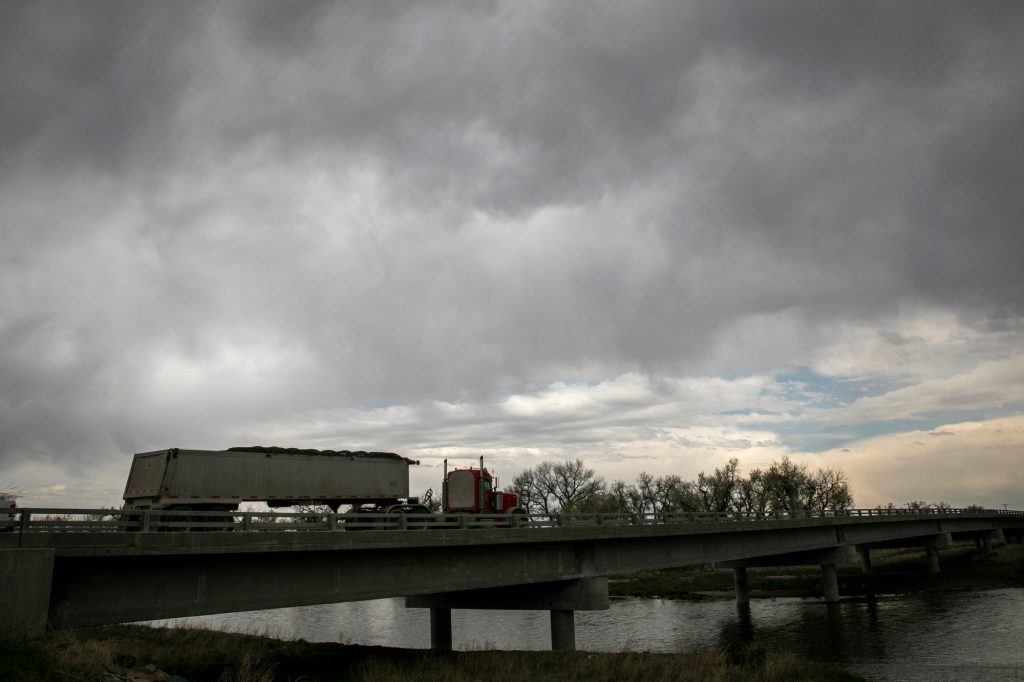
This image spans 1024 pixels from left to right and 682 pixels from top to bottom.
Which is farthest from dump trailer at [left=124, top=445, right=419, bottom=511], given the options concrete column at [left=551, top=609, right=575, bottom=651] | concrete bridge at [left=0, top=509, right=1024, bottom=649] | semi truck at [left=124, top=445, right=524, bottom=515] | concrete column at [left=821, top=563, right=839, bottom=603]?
concrete column at [left=821, top=563, right=839, bottom=603]

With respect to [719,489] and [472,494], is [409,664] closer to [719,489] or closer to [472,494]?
[472,494]

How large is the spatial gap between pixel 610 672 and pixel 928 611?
36.6m

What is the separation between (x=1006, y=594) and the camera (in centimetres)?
5316

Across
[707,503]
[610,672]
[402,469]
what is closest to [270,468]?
[402,469]

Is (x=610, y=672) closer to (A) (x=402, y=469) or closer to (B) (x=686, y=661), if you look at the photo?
(B) (x=686, y=661)

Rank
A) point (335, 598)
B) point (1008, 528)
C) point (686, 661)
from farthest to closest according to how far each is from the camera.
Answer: point (1008, 528) → point (686, 661) → point (335, 598)

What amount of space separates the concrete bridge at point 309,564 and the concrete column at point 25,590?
0.07 ft

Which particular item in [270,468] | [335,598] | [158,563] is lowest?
[335,598]

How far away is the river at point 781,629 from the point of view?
99.8 ft

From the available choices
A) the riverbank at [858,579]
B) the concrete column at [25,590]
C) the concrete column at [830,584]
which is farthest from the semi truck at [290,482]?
the riverbank at [858,579]

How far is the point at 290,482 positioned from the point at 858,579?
62.6 m

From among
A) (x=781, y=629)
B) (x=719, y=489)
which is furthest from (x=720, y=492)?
(x=781, y=629)

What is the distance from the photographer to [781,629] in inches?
1692

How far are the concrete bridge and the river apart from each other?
535 cm
